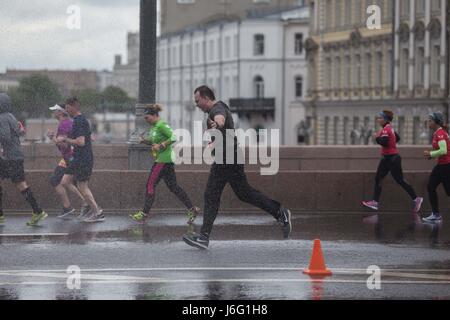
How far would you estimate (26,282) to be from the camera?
12.6m

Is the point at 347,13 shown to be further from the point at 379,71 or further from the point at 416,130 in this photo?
the point at 416,130

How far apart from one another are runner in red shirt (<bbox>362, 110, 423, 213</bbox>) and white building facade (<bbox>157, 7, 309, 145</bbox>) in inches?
3234

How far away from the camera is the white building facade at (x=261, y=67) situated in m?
106

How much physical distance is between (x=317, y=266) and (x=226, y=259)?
1558mm

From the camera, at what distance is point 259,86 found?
107938mm

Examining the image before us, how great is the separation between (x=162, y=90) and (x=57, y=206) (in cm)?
10070

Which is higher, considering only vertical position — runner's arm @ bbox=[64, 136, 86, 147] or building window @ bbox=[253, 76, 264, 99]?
building window @ bbox=[253, 76, 264, 99]

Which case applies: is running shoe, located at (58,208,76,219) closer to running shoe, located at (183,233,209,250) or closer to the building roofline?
running shoe, located at (183,233,209,250)

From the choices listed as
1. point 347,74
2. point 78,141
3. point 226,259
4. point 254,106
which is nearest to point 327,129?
point 347,74

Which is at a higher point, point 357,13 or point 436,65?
point 357,13

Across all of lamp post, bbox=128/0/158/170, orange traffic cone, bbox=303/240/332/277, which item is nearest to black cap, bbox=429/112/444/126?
lamp post, bbox=128/0/158/170

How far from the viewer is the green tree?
33719 mm
